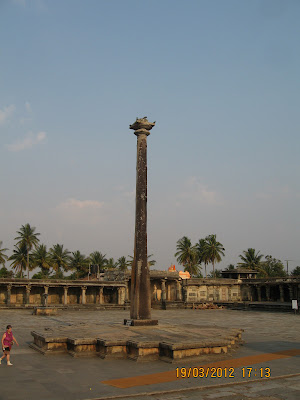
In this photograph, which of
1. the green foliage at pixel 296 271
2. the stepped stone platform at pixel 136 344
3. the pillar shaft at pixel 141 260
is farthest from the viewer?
the green foliage at pixel 296 271

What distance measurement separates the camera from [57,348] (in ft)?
45.5

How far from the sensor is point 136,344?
12719 millimetres

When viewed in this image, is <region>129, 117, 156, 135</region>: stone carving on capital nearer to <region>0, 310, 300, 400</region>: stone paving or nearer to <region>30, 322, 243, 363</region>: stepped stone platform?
<region>30, 322, 243, 363</region>: stepped stone platform

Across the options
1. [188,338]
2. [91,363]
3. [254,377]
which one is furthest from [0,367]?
[254,377]

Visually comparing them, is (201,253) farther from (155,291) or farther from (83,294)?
(83,294)

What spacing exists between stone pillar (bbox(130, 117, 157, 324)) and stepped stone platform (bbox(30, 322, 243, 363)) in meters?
2.37

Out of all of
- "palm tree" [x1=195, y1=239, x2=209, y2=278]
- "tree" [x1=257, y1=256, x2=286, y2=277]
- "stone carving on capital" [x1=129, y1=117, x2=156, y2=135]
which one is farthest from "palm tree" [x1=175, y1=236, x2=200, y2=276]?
"stone carving on capital" [x1=129, y1=117, x2=156, y2=135]

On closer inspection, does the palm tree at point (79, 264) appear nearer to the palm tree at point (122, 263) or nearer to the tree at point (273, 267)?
the palm tree at point (122, 263)

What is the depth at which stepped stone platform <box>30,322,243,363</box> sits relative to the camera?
1264 centimetres

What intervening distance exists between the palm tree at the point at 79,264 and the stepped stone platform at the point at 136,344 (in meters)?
65.8

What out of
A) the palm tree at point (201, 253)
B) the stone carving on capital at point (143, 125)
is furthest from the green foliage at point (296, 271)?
the stone carving on capital at point (143, 125)
